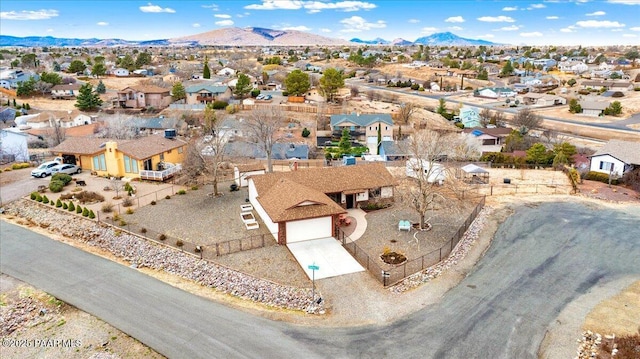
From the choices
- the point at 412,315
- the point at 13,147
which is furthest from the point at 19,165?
the point at 412,315

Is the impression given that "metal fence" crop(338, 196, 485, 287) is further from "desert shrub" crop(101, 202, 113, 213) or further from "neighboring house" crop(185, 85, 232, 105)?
"neighboring house" crop(185, 85, 232, 105)

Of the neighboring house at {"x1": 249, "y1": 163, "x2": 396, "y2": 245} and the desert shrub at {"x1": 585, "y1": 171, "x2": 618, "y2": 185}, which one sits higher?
the neighboring house at {"x1": 249, "y1": 163, "x2": 396, "y2": 245}

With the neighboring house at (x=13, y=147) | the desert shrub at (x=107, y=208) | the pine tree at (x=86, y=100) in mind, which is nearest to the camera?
→ the desert shrub at (x=107, y=208)

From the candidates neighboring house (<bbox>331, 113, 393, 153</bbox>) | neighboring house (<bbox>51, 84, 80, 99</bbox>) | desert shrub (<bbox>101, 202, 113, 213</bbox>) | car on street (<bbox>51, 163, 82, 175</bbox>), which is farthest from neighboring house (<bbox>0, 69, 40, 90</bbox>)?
desert shrub (<bbox>101, 202, 113, 213</bbox>)

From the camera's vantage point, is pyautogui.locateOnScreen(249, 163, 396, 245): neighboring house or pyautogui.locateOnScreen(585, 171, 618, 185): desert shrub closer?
pyautogui.locateOnScreen(249, 163, 396, 245): neighboring house

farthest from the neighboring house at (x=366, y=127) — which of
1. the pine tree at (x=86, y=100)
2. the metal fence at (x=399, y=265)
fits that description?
the pine tree at (x=86, y=100)

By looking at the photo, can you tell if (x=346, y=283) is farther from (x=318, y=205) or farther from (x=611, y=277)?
(x=611, y=277)

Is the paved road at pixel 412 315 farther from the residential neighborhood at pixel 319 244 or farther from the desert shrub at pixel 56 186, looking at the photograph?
the desert shrub at pixel 56 186
